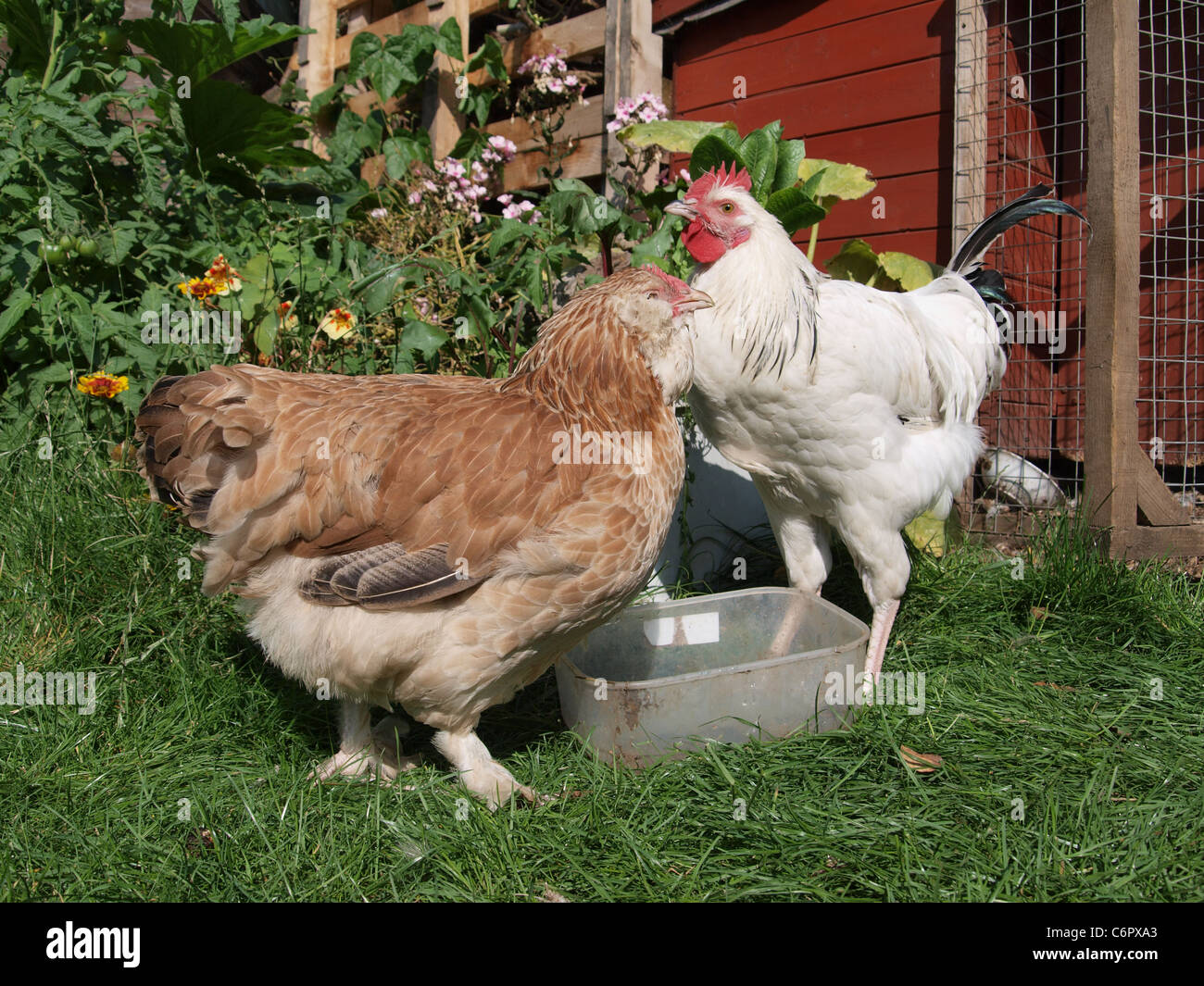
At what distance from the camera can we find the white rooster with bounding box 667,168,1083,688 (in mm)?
2957

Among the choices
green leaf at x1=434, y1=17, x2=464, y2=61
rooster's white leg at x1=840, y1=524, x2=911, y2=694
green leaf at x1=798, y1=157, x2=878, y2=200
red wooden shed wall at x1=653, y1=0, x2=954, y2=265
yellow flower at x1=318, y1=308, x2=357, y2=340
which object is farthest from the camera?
green leaf at x1=434, y1=17, x2=464, y2=61

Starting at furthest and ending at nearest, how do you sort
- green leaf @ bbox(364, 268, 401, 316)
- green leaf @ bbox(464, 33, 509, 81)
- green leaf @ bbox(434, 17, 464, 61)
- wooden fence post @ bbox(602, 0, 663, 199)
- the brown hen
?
green leaf @ bbox(434, 17, 464, 61) < green leaf @ bbox(464, 33, 509, 81) < wooden fence post @ bbox(602, 0, 663, 199) < green leaf @ bbox(364, 268, 401, 316) < the brown hen

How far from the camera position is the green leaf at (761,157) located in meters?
3.83

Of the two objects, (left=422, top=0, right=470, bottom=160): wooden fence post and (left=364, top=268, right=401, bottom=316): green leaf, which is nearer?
(left=364, top=268, right=401, bottom=316): green leaf

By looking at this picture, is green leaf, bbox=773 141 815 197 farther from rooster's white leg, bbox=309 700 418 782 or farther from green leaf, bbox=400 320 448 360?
rooster's white leg, bbox=309 700 418 782

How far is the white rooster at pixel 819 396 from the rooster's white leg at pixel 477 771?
4.26 ft

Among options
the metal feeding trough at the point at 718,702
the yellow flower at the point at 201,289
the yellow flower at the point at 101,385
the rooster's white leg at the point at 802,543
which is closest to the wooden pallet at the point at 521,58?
the yellow flower at the point at 201,289

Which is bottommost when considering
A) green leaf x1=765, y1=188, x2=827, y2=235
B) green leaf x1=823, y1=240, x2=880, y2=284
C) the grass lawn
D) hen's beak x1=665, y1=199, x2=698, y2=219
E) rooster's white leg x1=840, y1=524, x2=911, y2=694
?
the grass lawn

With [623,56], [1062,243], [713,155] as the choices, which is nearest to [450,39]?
[623,56]

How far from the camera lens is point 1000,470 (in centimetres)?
457

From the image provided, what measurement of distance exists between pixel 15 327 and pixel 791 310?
3162mm

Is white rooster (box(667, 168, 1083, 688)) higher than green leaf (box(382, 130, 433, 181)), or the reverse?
green leaf (box(382, 130, 433, 181))

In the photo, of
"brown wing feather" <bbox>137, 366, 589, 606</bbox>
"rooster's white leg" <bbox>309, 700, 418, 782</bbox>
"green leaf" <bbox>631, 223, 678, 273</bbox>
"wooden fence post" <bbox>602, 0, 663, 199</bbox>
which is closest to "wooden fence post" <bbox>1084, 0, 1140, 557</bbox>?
"green leaf" <bbox>631, 223, 678, 273</bbox>

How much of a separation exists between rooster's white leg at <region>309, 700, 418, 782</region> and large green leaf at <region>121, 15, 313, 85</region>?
3310mm
